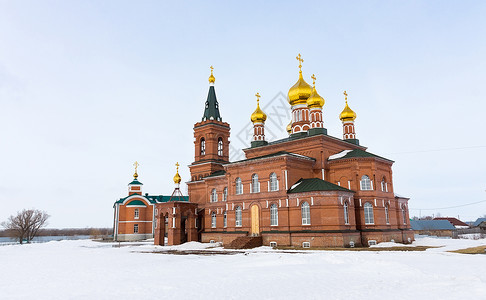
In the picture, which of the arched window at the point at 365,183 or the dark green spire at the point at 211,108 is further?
the dark green spire at the point at 211,108

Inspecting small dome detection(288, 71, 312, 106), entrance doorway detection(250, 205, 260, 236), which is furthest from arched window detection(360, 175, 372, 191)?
small dome detection(288, 71, 312, 106)

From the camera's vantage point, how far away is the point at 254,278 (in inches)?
476

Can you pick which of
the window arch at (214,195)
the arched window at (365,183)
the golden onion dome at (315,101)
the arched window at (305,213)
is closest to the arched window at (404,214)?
the arched window at (365,183)

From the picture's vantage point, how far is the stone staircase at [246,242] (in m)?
27.4

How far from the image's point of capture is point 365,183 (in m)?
28.6

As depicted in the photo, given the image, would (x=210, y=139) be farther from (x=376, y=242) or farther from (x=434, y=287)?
(x=434, y=287)

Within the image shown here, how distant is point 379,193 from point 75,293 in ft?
79.0

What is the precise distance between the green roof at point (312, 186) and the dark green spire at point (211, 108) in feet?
53.0

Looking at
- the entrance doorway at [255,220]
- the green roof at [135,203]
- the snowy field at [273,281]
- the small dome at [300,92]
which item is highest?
the small dome at [300,92]

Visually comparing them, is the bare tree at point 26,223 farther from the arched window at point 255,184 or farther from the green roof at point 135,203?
the arched window at point 255,184

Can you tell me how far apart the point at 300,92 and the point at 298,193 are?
1129 centimetres

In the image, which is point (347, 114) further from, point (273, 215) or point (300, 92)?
point (273, 215)

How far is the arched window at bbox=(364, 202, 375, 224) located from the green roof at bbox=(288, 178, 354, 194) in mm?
2770

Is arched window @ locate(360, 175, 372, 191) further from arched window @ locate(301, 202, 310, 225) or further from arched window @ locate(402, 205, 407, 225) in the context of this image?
arched window @ locate(402, 205, 407, 225)
